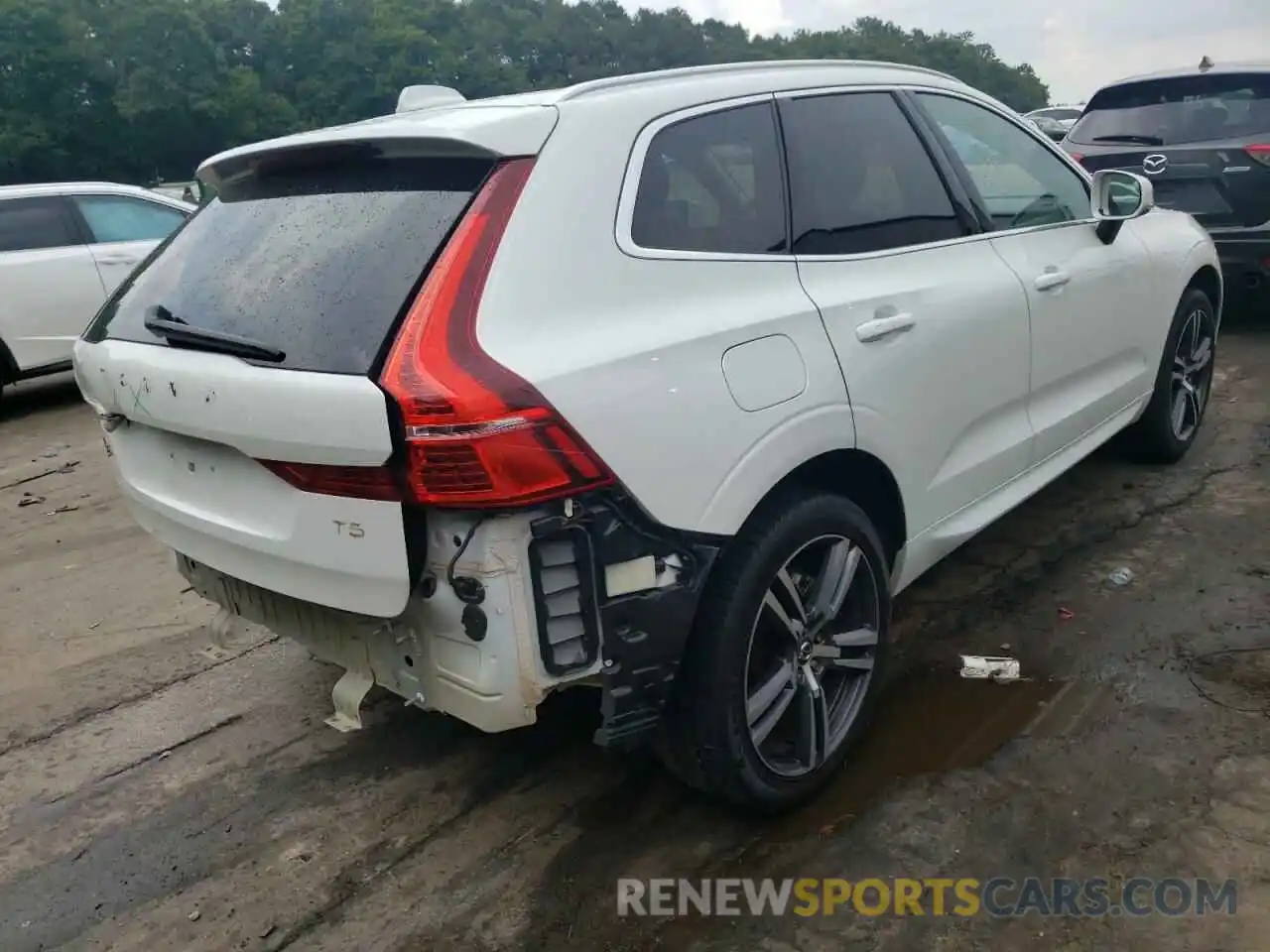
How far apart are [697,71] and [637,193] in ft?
2.10

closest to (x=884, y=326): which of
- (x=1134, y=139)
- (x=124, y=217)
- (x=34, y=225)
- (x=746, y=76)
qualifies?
(x=746, y=76)

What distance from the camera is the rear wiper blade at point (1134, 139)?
705 cm

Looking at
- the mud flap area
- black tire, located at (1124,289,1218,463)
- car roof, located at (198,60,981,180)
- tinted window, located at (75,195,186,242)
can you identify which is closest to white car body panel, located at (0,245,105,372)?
tinted window, located at (75,195,186,242)

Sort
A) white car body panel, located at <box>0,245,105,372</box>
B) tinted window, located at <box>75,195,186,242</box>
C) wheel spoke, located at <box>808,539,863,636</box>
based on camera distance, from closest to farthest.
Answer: wheel spoke, located at <box>808,539,863,636</box> < white car body panel, located at <box>0,245,105,372</box> < tinted window, located at <box>75,195,186,242</box>

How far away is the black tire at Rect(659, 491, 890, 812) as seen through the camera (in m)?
2.43

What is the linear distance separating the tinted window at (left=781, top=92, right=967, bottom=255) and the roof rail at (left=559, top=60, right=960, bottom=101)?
0.46 feet

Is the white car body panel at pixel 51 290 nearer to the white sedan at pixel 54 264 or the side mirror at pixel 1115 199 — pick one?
the white sedan at pixel 54 264

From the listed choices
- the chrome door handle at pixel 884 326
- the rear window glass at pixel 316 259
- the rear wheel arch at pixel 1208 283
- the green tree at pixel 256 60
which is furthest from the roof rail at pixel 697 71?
the green tree at pixel 256 60

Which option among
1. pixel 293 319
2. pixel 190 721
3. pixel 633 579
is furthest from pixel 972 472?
pixel 190 721

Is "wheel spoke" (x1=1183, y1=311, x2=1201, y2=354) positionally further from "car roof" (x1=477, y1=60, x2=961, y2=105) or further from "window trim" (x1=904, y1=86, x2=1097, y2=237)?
"car roof" (x1=477, y1=60, x2=961, y2=105)

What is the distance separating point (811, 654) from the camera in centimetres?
276

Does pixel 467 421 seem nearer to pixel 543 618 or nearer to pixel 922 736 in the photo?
pixel 543 618

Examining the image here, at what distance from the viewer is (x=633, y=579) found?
2223 mm

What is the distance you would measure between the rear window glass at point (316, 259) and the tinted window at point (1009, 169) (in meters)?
1.89
